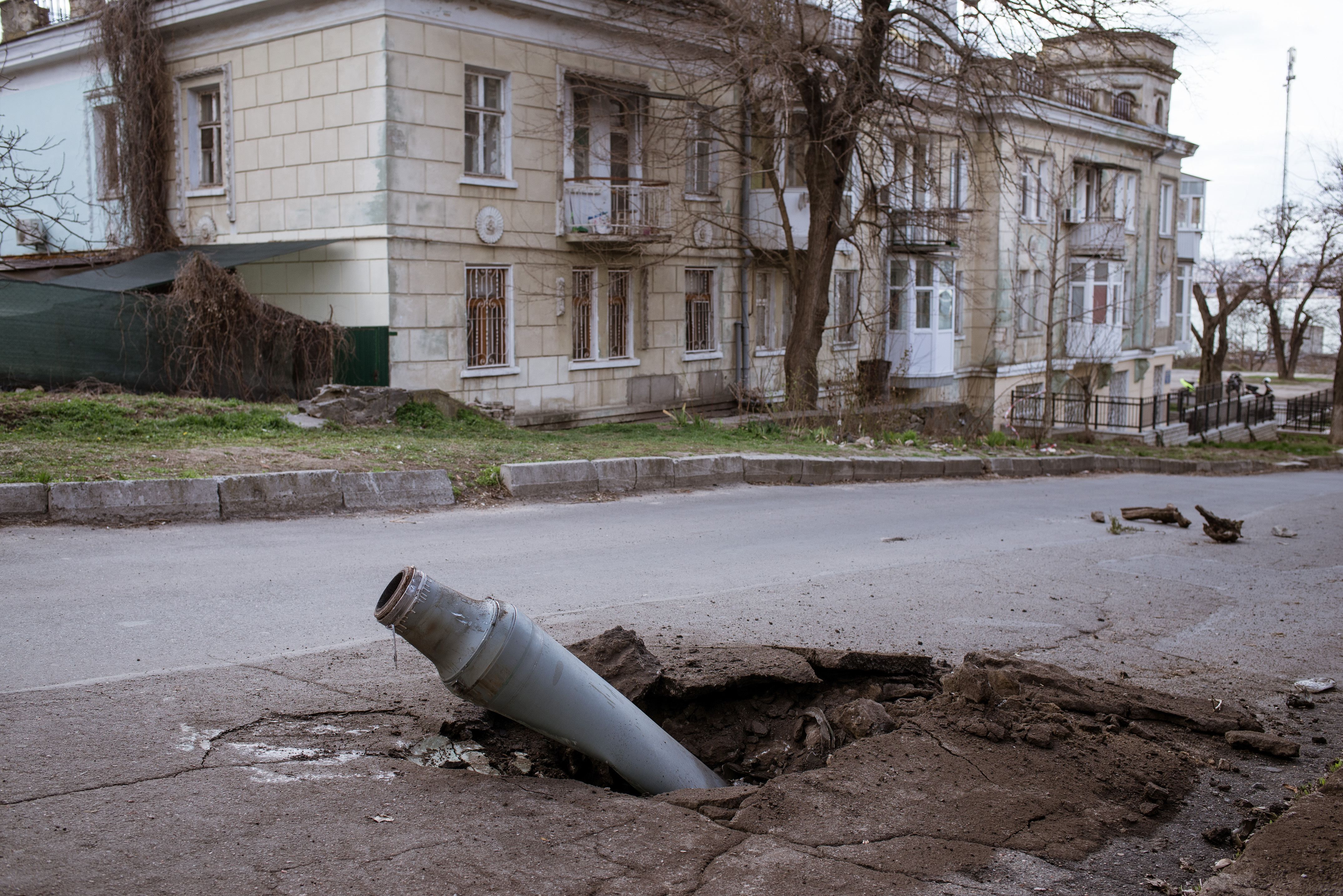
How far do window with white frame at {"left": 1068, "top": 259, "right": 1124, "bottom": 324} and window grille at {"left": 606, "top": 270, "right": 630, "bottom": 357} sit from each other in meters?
21.2

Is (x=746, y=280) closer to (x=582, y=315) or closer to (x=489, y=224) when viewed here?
(x=582, y=315)

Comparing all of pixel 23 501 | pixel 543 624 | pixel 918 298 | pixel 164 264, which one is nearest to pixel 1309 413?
pixel 918 298

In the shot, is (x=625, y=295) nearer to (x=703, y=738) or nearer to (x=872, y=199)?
(x=872, y=199)

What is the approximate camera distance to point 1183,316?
4784cm

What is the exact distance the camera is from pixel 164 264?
18.0m

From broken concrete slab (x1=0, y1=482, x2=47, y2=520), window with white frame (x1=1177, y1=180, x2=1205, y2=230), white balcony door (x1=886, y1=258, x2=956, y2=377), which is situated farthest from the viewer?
window with white frame (x1=1177, y1=180, x2=1205, y2=230)

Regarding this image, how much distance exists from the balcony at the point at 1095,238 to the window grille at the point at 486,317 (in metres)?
23.9

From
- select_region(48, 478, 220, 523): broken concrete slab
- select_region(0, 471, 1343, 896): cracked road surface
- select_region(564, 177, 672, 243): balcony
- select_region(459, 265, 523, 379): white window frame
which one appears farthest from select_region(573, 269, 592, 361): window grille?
select_region(48, 478, 220, 523): broken concrete slab

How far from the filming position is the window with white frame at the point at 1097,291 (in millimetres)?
38500

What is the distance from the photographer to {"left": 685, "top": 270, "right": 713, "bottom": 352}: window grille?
23.1 m

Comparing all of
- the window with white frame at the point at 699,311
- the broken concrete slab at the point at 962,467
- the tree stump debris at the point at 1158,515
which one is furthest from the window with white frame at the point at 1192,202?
the tree stump debris at the point at 1158,515

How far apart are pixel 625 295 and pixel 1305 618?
15.7 meters

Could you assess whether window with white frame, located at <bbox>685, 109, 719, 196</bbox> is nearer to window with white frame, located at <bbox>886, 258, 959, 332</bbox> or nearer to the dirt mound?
window with white frame, located at <bbox>886, 258, 959, 332</bbox>

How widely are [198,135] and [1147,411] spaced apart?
31.8 metres
